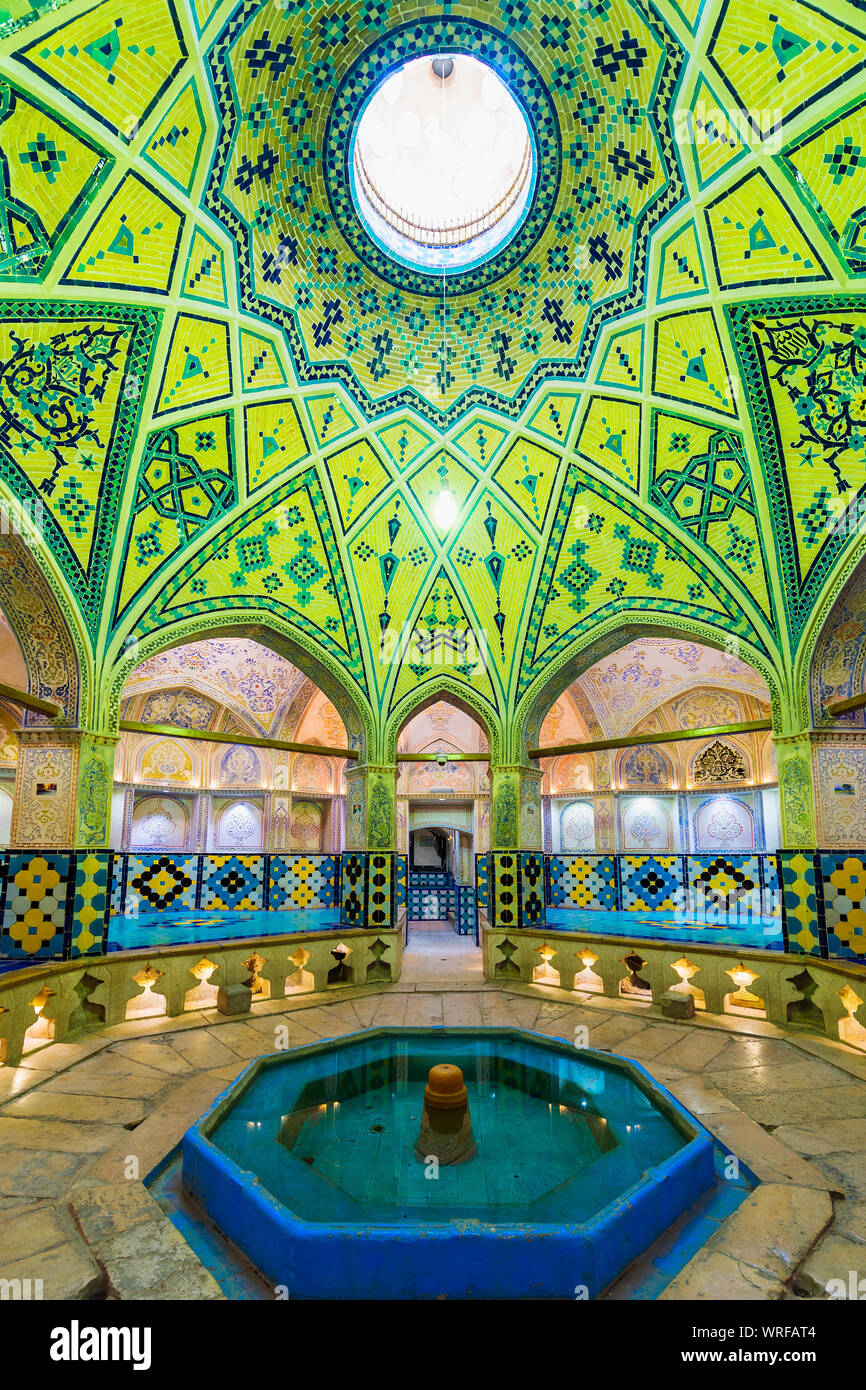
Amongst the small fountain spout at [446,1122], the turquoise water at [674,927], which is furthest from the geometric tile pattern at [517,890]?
the small fountain spout at [446,1122]

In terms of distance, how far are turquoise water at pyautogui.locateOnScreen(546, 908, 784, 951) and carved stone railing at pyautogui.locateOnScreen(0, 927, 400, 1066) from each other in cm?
312

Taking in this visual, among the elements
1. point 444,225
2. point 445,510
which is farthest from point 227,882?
point 444,225

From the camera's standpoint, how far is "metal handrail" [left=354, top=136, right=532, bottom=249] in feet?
23.0

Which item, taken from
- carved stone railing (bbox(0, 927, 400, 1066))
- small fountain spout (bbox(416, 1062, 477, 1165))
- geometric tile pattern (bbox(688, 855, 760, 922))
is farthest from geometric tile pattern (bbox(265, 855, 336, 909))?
small fountain spout (bbox(416, 1062, 477, 1165))

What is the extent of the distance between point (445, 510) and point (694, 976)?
22.1 ft

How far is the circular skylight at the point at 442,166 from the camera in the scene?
7157 mm

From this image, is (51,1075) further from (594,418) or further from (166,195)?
(594,418)

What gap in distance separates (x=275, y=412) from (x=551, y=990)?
818 cm

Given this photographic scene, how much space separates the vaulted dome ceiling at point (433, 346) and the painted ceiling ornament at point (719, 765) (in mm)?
5925

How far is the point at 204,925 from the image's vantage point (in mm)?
9797

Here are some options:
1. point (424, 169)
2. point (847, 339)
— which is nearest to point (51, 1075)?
point (847, 339)

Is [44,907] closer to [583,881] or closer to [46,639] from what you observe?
[46,639]

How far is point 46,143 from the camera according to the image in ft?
15.8

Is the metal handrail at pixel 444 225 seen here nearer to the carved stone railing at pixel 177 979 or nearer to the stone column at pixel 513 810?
the stone column at pixel 513 810
